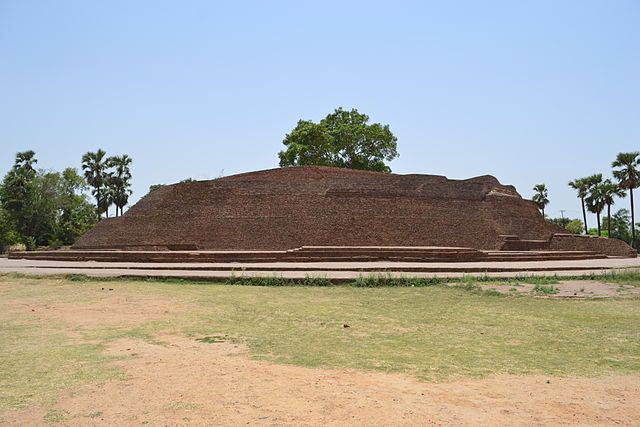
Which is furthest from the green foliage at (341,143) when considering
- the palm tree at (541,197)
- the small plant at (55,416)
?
the small plant at (55,416)

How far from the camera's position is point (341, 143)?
42344 mm

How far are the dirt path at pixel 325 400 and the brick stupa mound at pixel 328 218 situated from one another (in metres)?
17.6

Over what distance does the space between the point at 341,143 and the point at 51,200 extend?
24268mm

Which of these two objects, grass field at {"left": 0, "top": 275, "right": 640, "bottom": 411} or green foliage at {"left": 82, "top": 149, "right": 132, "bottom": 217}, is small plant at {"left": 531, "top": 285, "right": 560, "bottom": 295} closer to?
Answer: grass field at {"left": 0, "top": 275, "right": 640, "bottom": 411}

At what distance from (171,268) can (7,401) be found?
1245 centimetres

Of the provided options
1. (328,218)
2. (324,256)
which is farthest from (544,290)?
(328,218)

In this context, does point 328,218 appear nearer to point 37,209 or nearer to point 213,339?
point 213,339

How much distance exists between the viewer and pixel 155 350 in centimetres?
577

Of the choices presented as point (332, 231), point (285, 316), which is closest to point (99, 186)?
point (332, 231)

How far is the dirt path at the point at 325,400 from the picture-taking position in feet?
12.0

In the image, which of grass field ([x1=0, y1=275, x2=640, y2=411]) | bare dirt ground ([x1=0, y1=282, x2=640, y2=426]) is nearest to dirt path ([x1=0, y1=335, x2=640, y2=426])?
bare dirt ground ([x1=0, y1=282, x2=640, y2=426])

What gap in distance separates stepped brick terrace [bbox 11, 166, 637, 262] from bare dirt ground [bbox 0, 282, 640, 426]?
53.0ft

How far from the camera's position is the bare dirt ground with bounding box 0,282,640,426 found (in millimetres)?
3643

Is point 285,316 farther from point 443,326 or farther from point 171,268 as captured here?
point 171,268
